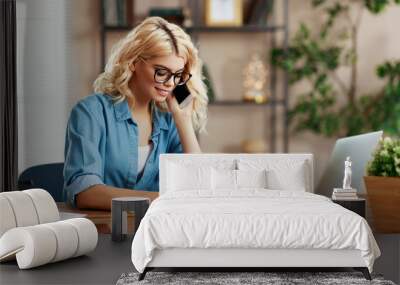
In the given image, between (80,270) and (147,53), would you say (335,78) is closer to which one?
(147,53)

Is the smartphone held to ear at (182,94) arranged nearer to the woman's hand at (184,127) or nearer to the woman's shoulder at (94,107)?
the woman's hand at (184,127)

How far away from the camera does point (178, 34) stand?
4.98 meters

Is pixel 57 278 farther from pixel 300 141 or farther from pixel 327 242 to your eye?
pixel 300 141

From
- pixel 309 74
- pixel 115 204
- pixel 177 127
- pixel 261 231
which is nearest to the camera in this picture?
pixel 261 231

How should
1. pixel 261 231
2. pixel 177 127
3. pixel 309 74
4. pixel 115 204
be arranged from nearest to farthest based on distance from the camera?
pixel 261 231 < pixel 115 204 < pixel 177 127 < pixel 309 74

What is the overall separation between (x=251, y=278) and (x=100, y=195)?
58.3 inches

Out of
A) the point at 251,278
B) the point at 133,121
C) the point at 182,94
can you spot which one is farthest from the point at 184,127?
the point at 251,278

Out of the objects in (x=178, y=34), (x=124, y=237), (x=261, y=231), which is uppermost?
(x=178, y=34)

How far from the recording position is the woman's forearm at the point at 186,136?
479cm

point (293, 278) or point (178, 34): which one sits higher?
point (178, 34)

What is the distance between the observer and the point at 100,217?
14.3 ft

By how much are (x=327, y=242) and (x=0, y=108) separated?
8.58ft

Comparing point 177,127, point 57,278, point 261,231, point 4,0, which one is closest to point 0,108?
point 4,0

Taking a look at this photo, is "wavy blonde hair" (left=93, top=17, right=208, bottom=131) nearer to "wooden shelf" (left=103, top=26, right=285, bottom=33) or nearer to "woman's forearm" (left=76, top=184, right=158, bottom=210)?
"woman's forearm" (left=76, top=184, right=158, bottom=210)
